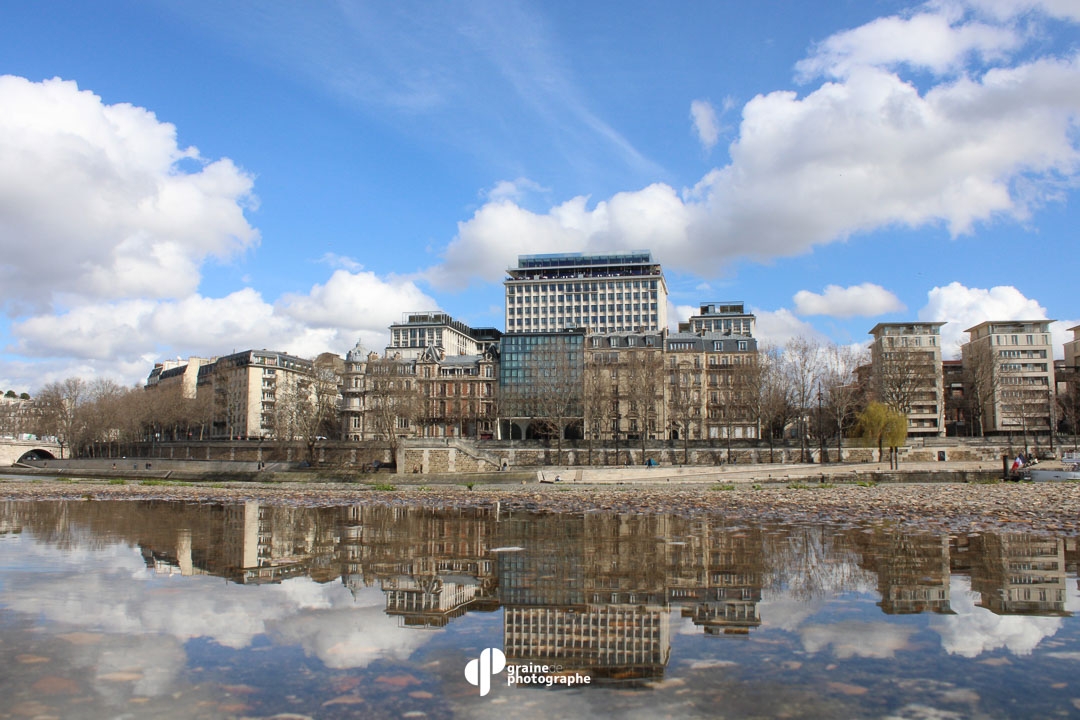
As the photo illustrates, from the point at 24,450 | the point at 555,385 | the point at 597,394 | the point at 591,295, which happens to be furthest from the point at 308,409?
the point at 591,295

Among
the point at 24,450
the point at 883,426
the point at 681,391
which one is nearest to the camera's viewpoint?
the point at 883,426

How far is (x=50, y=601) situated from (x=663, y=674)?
29.6ft

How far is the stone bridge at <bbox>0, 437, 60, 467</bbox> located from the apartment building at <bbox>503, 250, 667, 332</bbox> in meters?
90.9

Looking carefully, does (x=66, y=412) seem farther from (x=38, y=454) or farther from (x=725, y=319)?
(x=725, y=319)

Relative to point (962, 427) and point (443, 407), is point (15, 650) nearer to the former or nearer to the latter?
point (443, 407)

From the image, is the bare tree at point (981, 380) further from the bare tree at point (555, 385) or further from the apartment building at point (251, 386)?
the apartment building at point (251, 386)

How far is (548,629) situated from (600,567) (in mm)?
4679

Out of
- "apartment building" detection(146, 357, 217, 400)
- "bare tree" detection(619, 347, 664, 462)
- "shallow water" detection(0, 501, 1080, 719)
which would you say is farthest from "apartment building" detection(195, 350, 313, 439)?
"shallow water" detection(0, 501, 1080, 719)

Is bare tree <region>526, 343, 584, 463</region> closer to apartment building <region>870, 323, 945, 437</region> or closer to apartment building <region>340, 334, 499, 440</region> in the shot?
apartment building <region>340, 334, 499, 440</region>

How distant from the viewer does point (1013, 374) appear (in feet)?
368

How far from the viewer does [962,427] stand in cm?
11762

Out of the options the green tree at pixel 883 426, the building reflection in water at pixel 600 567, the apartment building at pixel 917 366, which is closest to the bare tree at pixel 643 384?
the green tree at pixel 883 426

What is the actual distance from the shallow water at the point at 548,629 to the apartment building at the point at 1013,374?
99160 mm

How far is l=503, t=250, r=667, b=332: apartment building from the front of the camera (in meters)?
162
